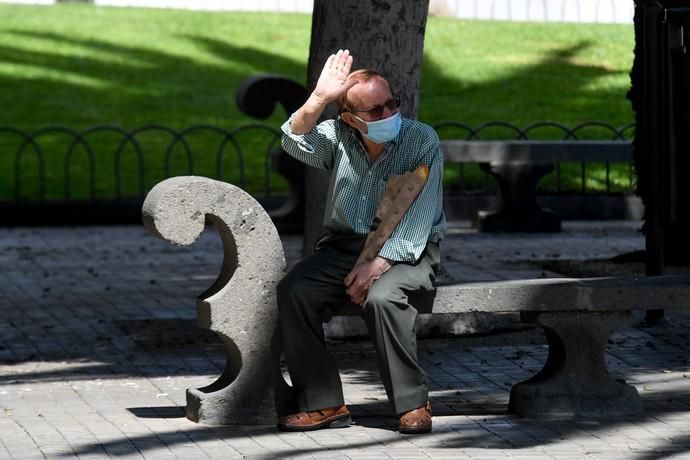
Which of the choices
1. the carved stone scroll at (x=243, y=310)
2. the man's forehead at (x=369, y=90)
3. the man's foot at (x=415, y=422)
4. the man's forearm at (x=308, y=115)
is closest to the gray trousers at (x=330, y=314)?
the man's foot at (x=415, y=422)

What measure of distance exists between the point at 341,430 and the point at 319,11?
10.5 ft

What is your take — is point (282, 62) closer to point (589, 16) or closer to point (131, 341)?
point (589, 16)

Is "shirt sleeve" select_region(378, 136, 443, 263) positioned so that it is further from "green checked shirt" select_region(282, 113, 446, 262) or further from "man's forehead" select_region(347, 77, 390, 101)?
"man's forehead" select_region(347, 77, 390, 101)

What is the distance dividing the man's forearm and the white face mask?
165 mm

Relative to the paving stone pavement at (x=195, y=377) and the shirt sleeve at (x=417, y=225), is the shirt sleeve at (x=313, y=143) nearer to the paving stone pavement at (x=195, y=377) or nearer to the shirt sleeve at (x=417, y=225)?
the shirt sleeve at (x=417, y=225)

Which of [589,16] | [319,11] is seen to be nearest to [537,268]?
[319,11]

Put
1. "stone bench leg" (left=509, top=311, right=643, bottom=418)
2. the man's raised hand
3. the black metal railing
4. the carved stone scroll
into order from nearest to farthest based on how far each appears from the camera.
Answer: the man's raised hand → the carved stone scroll → "stone bench leg" (left=509, top=311, right=643, bottom=418) → the black metal railing

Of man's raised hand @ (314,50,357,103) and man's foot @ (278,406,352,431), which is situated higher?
man's raised hand @ (314,50,357,103)

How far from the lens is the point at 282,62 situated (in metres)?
23.8

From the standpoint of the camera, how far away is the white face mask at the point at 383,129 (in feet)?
22.8

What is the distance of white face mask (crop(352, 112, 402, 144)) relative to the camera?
6961 millimetres

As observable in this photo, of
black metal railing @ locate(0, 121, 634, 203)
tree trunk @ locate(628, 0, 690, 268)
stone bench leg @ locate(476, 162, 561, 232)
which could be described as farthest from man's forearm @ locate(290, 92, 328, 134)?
black metal railing @ locate(0, 121, 634, 203)

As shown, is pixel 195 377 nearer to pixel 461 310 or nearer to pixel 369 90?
pixel 461 310

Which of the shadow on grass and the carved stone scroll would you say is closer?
the carved stone scroll
